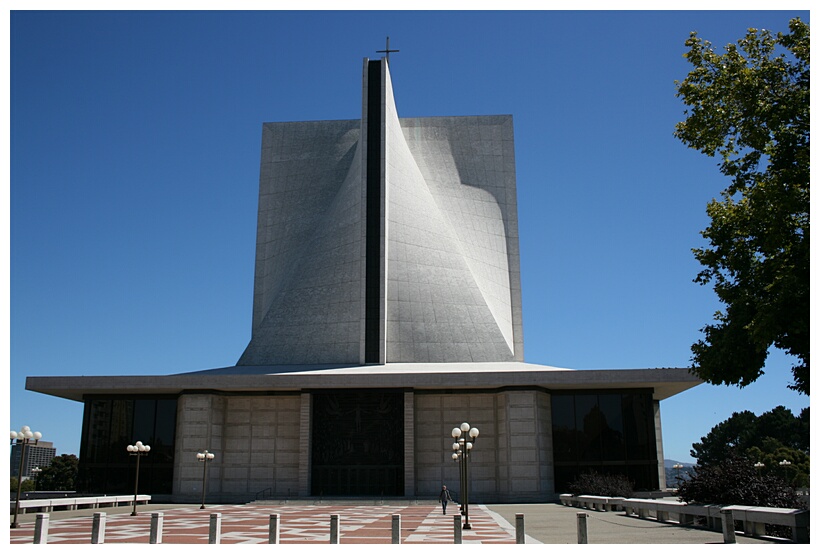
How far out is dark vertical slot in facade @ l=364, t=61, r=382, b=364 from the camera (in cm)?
3922

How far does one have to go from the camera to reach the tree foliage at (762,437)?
7194cm

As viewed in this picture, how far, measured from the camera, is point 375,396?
3534cm

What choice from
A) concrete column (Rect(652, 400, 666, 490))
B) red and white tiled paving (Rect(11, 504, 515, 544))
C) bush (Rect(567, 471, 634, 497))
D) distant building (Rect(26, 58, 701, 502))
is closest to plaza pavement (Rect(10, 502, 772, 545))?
red and white tiled paving (Rect(11, 504, 515, 544))

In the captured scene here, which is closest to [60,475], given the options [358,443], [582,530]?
[358,443]

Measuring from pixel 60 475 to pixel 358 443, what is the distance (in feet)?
181

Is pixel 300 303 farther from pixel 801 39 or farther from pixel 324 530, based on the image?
pixel 801 39

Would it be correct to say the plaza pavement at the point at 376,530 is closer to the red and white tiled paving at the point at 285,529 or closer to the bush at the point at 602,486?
the red and white tiled paving at the point at 285,529

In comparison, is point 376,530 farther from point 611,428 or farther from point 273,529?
point 611,428

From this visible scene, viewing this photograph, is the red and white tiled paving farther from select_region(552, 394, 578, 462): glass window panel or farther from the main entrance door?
select_region(552, 394, 578, 462): glass window panel

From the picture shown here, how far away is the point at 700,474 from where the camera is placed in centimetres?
1995

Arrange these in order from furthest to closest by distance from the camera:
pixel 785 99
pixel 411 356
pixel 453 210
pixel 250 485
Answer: pixel 453 210 < pixel 411 356 < pixel 250 485 < pixel 785 99

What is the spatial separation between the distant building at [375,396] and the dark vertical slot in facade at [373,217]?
88 millimetres
